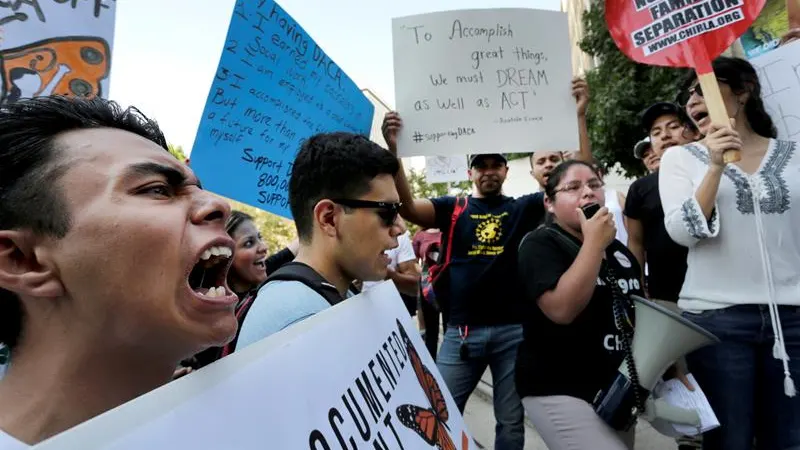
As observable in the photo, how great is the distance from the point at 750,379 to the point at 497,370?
131 cm

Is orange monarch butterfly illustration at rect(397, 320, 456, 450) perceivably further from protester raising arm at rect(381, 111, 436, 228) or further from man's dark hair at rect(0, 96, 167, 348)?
protester raising arm at rect(381, 111, 436, 228)

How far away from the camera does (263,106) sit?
2.13 m

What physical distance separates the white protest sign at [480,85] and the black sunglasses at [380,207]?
961mm

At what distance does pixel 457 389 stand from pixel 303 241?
163 cm

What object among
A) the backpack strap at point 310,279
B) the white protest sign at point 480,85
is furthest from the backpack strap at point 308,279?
the white protest sign at point 480,85

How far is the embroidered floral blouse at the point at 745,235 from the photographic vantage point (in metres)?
1.91

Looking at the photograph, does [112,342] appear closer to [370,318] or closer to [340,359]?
[340,359]

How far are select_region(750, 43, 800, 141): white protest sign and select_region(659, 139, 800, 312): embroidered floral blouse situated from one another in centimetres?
32

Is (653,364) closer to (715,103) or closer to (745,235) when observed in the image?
(745,235)

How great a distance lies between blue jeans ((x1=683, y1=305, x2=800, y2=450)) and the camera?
1.87m

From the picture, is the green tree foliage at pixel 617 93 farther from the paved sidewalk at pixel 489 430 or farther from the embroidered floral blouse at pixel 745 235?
the embroidered floral blouse at pixel 745 235

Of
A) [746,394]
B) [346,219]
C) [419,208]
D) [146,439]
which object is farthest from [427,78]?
[146,439]

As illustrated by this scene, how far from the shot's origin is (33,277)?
26.5 inches

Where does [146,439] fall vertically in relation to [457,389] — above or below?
above
